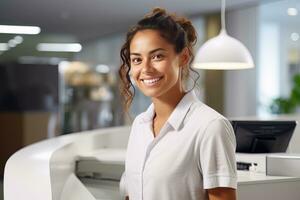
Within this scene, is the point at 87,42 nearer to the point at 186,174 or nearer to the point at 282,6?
the point at 282,6

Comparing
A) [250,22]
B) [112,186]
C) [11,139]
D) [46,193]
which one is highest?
[250,22]

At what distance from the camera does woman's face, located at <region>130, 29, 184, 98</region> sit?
1.88 m

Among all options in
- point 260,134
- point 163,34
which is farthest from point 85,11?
point 163,34

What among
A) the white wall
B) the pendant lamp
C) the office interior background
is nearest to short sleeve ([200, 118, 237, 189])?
the pendant lamp

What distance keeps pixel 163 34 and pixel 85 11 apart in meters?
7.35

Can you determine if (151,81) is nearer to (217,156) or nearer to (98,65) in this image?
(217,156)

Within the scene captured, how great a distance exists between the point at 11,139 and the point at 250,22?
4.55 metres

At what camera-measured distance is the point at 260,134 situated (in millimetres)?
3289

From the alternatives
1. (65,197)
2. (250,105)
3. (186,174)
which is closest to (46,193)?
(65,197)

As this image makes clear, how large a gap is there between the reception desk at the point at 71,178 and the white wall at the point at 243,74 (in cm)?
527

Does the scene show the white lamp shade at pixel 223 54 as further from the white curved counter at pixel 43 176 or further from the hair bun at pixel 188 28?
the hair bun at pixel 188 28

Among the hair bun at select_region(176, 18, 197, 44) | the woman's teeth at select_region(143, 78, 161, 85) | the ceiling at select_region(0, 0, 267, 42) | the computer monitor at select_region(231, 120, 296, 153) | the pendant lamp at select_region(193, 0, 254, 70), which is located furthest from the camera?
the ceiling at select_region(0, 0, 267, 42)

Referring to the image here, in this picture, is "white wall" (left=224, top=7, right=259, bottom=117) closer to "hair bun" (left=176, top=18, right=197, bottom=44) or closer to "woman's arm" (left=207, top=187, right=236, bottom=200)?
"hair bun" (left=176, top=18, right=197, bottom=44)

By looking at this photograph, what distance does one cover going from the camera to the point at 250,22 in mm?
8977
